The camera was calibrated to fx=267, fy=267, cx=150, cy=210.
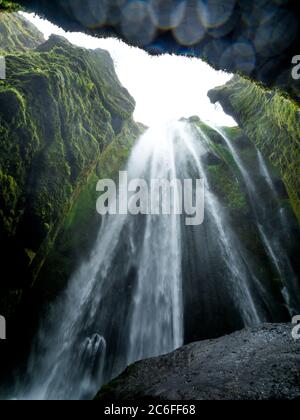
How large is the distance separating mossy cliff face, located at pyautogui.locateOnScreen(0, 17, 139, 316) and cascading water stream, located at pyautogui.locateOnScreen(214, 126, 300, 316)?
9.96 m

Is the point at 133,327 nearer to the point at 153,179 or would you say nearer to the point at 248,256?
the point at 248,256

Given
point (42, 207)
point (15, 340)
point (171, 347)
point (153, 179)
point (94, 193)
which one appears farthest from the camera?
point (153, 179)

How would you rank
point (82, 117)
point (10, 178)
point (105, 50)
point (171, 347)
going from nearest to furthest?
point (10, 178) → point (171, 347) → point (82, 117) → point (105, 50)

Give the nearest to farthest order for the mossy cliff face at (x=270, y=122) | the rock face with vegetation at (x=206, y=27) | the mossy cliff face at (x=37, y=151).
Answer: the rock face with vegetation at (x=206, y=27)
the mossy cliff face at (x=37, y=151)
the mossy cliff face at (x=270, y=122)

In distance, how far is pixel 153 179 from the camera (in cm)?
1661

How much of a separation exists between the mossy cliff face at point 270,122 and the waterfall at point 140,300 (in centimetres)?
399

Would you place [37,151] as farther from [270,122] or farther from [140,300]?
[270,122]

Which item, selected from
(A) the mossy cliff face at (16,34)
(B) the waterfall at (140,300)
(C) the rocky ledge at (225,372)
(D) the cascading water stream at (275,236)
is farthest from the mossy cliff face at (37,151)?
(D) the cascading water stream at (275,236)

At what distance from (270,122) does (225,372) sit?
47.0 feet

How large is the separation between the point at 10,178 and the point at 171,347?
25.8 ft

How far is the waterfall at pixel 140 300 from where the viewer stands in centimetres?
905

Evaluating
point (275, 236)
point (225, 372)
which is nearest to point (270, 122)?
point (275, 236)

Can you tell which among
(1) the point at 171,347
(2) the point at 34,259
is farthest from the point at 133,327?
(2) the point at 34,259

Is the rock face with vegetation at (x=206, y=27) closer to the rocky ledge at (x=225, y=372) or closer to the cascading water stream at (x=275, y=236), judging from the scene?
the rocky ledge at (x=225, y=372)
